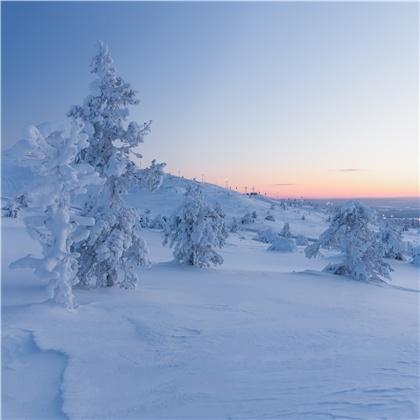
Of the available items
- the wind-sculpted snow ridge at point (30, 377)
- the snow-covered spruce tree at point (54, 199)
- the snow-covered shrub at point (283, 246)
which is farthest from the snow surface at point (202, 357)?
the snow-covered shrub at point (283, 246)

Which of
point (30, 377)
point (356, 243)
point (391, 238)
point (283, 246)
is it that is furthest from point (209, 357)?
point (283, 246)

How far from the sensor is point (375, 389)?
564 cm

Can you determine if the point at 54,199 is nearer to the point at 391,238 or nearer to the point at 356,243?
the point at 356,243

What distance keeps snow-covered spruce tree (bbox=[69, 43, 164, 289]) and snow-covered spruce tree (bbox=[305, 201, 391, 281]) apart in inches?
438

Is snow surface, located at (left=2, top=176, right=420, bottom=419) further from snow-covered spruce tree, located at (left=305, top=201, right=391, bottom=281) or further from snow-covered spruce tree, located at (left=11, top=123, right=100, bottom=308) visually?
snow-covered spruce tree, located at (left=305, top=201, right=391, bottom=281)

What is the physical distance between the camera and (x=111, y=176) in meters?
12.6

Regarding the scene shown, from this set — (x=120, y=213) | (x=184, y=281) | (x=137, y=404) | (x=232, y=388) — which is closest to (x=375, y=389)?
(x=232, y=388)

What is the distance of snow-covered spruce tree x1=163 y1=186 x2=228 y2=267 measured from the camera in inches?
812

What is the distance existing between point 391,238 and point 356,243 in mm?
19415

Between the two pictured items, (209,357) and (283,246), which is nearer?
(209,357)

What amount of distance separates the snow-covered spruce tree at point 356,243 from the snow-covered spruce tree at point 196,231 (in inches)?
219

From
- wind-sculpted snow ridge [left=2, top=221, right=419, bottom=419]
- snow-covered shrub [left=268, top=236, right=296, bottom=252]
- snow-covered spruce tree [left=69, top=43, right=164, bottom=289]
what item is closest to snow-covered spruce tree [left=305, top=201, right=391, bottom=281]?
wind-sculpted snow ridge [left=2, top=221, right=419, bottom=419]

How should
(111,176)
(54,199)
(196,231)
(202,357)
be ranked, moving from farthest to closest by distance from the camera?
(196,231) < (111,176) < (54,199) < (202,357)

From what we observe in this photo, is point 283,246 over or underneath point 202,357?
underneath
